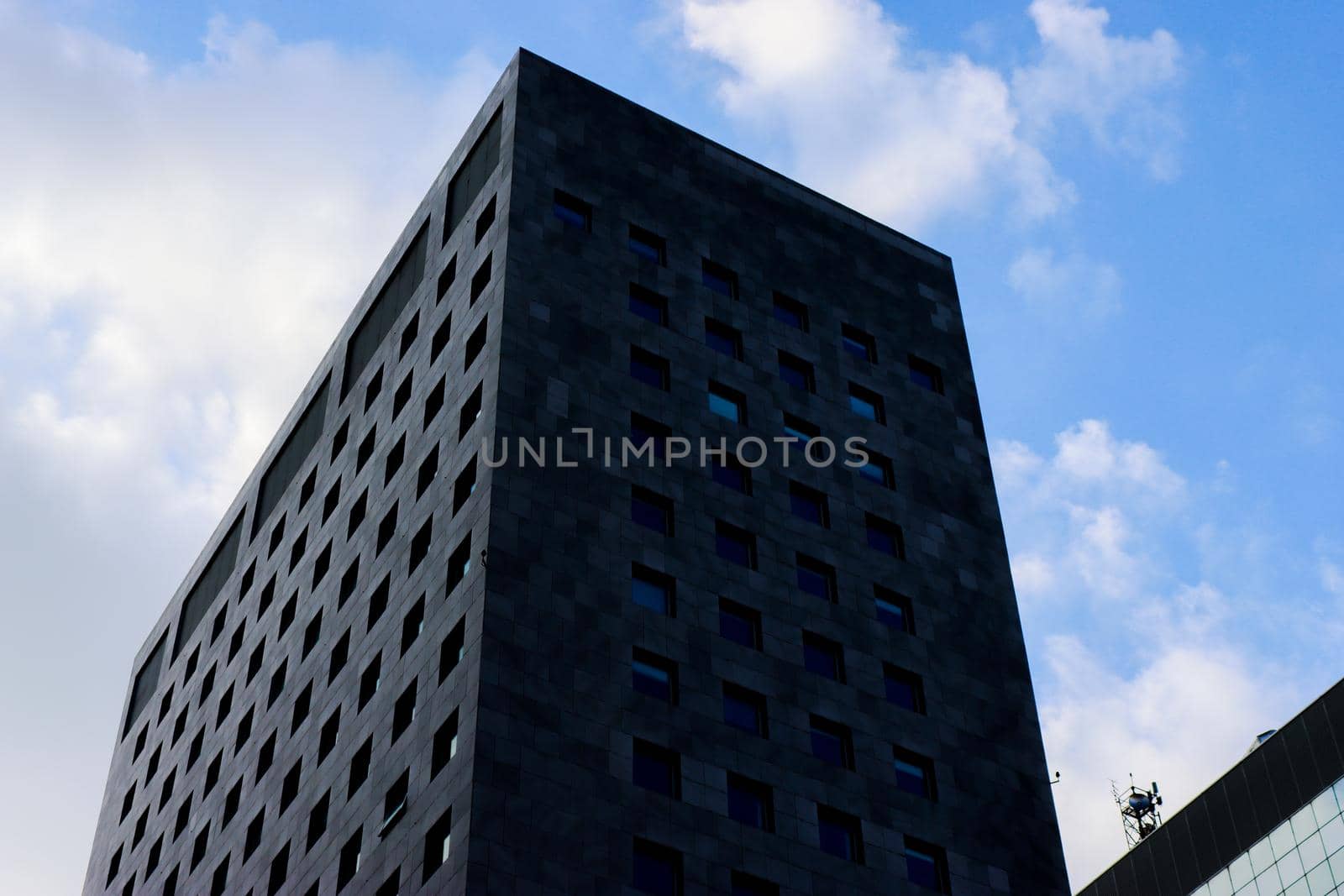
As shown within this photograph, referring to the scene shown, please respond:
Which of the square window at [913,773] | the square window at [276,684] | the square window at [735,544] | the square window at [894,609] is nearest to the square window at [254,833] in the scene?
the square window at [276,684]

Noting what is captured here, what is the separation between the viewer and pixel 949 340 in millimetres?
70562

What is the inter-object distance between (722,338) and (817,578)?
984 cm

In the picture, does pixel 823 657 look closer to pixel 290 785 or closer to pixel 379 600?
pixel 379 600

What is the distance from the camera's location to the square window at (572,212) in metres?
61.8

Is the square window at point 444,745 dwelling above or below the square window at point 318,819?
below

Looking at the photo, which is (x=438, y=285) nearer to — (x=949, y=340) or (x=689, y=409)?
(x=689, y=409)

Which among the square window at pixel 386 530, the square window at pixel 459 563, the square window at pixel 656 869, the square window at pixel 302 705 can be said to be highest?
the square window at pixel 386 530

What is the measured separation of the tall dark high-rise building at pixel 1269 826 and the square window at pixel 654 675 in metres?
31.6

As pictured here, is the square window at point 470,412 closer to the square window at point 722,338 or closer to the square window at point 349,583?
the square window at point 349,583

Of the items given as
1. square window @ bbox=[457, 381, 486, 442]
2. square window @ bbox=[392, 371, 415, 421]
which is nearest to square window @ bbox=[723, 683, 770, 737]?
square window @ bbox=[457, 381, 486, 442]

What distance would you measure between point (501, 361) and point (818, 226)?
19.2 m

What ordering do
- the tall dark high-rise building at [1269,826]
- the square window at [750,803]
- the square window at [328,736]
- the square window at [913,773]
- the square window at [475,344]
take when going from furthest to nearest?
the tall dark high-rise building at [1269,826]
the square window at [475,344]
the square window at [328,736]
the square window at [913,773]
the square window at [750,803]

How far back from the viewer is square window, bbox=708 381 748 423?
5956 centimetres

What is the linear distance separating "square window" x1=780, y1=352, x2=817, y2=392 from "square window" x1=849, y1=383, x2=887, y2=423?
68.3 inches
